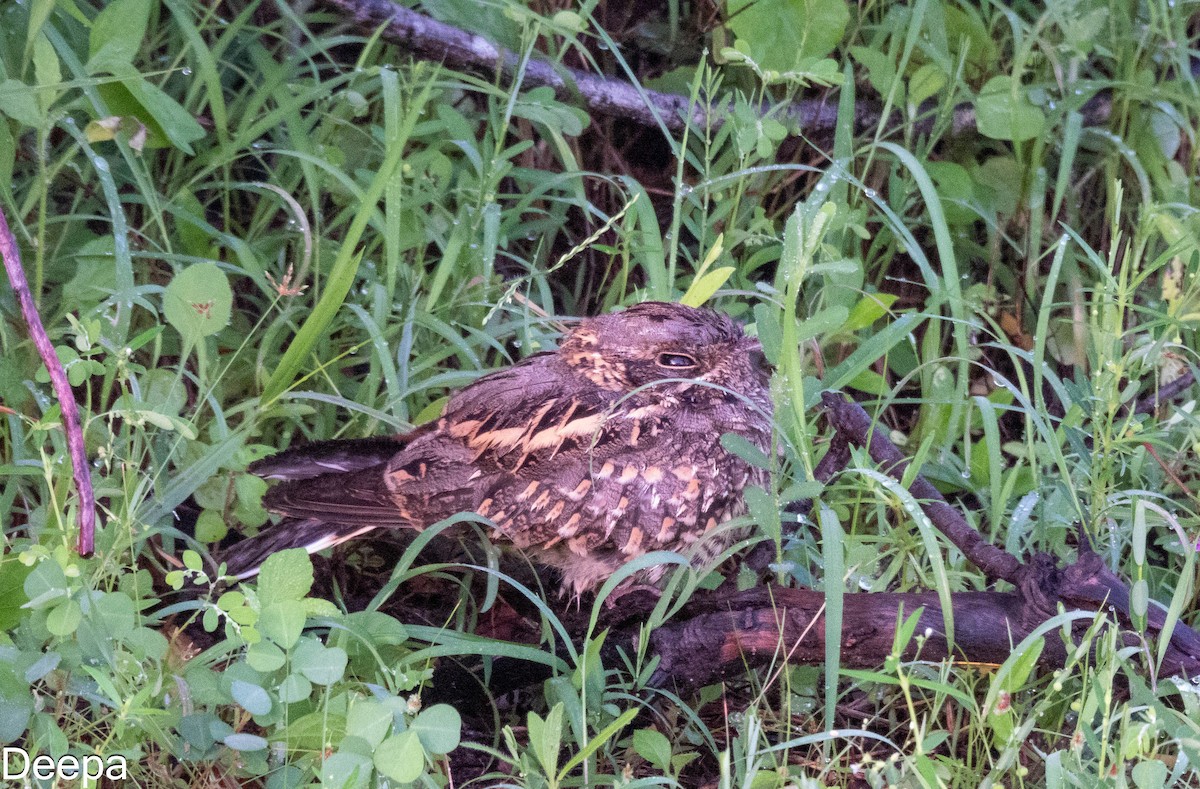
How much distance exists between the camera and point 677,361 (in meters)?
2.54

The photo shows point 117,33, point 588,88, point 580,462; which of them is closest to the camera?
point 580,462

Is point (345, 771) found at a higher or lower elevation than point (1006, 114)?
lower

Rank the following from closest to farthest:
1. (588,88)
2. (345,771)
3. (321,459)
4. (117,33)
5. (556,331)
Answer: (345,771) < (321,459) < (117,33) < (556,331) < (588,88)

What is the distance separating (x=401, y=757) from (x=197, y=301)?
1152 mm

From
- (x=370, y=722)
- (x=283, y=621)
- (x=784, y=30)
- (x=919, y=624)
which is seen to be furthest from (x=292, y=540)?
(x=784, y=30)

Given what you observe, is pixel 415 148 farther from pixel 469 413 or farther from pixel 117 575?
pixel 117 575

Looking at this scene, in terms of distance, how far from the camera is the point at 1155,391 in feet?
10.1

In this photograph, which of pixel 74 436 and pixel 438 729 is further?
pixel 74 436

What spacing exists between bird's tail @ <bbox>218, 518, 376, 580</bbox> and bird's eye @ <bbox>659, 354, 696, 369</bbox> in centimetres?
67

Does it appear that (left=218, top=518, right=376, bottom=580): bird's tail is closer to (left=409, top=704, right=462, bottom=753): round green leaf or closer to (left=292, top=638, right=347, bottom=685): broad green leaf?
(left=292, top=638, right=347, bottom=685): broad green leaf

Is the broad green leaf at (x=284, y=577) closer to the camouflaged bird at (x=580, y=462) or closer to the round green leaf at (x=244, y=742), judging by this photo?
the round green leaf at (x=244, y=742)

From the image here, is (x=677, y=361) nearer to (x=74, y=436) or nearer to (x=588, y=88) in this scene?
(x=74, y=436)

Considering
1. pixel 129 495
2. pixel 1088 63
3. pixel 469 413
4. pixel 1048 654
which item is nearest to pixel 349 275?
pixel 469 413

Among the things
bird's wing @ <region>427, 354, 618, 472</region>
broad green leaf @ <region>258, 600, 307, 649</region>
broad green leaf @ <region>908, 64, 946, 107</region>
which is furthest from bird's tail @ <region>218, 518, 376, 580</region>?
broad green leaf @ <region>908, 64, 946, 107</region>
